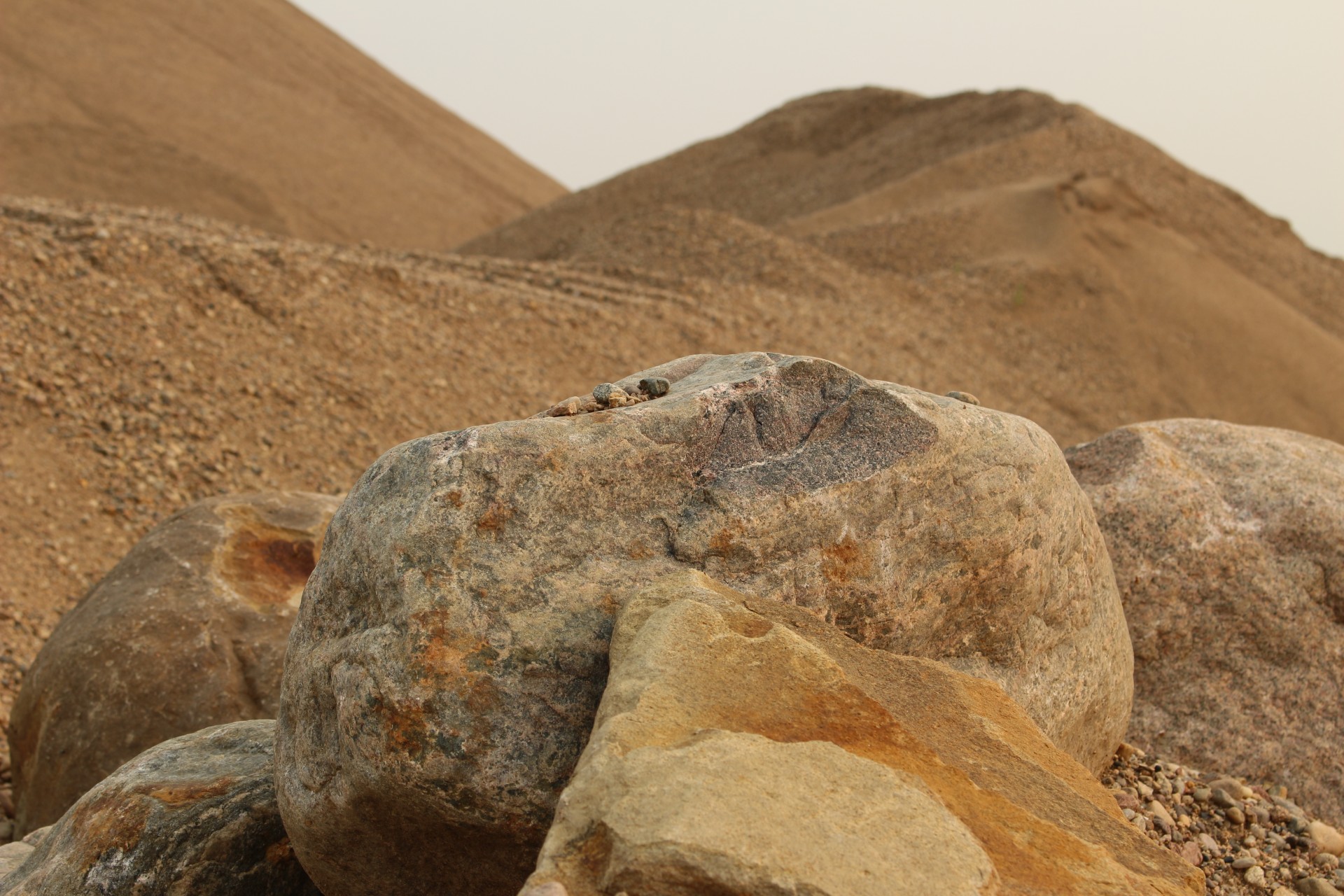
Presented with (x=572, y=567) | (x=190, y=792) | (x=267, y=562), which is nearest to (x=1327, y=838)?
(x=572, y=567)

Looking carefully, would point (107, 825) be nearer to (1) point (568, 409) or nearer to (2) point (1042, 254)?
(1) point (568, 409)

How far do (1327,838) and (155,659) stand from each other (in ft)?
11.8

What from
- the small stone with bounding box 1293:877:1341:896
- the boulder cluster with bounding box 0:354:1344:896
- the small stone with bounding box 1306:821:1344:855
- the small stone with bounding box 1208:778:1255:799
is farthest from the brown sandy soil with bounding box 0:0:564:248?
the small stone with bounding box 1293:877:1341:896

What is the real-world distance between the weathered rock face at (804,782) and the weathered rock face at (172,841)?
114cm

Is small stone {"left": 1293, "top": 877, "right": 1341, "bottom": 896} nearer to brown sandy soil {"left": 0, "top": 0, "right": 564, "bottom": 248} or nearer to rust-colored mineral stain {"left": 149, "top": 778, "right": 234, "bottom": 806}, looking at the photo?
rust-colored mineral stain {"left": 149, "top": 778, "right": 234, "bottom": 806}

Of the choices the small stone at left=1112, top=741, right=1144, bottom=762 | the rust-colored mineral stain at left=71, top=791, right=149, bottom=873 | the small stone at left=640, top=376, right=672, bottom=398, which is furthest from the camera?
the small stone at left=1112, top=741, right=1144, bottom=762

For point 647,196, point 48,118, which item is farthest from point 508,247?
point 48,118

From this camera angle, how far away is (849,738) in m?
2.00

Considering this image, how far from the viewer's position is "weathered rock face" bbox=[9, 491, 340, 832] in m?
3.79

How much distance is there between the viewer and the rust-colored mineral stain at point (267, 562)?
13.6ft

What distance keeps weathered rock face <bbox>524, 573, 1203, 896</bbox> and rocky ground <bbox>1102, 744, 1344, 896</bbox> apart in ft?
3.17

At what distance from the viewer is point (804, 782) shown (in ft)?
5.99

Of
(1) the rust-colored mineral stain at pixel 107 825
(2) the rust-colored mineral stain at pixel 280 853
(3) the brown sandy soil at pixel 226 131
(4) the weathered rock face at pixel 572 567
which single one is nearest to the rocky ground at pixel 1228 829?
(4) the weathered rock face at pixel 572 567

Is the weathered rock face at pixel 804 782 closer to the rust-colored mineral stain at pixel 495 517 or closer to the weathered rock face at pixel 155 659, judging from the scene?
the rust-colored mineral stain at pixel 495 517
